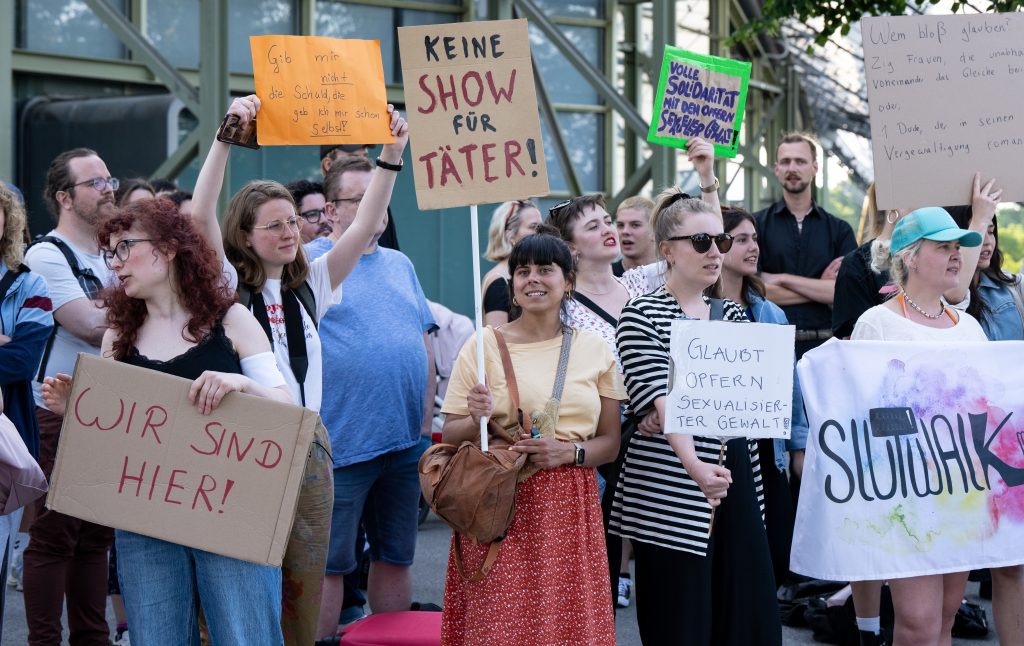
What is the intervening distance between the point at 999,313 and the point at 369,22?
8.76 metres

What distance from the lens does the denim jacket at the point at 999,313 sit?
582cm

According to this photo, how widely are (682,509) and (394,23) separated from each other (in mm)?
9737

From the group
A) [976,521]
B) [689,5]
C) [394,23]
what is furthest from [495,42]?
[689,5]

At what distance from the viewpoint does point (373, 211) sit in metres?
4.86

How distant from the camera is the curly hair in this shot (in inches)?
155

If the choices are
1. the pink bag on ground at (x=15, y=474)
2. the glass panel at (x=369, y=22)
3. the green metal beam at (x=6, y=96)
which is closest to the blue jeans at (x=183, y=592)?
the pink bag on ground at (x=15, y=474)

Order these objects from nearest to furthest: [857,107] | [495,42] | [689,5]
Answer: [495,42] < [689,5] < [857,107]

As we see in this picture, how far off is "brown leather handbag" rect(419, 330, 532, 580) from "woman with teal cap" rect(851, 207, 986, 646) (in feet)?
4.92

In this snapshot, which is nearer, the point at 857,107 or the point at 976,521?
the point at 976,521

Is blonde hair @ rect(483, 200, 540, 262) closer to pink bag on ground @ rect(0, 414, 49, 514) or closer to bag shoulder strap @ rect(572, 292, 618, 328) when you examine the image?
bag shoulder strap @ rect(572, 292, 618, 328)

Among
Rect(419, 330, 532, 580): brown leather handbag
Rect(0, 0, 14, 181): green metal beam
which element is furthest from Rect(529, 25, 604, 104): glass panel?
Rect(419, 330, 532, 580): brown leather handbag

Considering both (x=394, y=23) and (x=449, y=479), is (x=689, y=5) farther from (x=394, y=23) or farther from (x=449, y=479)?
(x=449, y=479)

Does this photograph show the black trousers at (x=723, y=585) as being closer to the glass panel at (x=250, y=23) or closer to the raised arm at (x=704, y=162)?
the raised arm at (x=704, y=162)

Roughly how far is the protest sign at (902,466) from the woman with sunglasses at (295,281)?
1.75m
